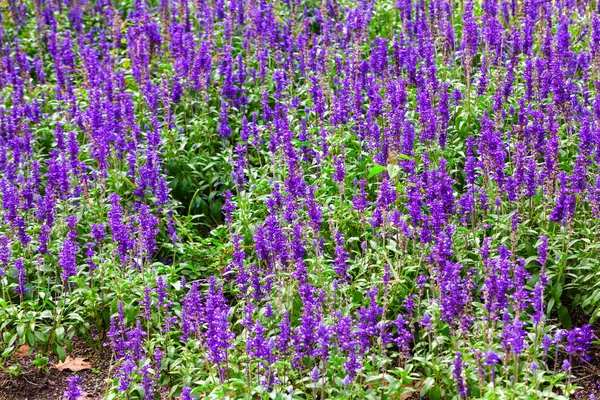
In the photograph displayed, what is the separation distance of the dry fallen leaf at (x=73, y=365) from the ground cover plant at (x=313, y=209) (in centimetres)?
7

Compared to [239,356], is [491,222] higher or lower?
higher

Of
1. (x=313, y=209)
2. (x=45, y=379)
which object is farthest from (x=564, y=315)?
(x=45, y=379)

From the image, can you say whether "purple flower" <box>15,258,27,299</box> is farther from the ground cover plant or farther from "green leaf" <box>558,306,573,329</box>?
"green leaf" <box>558,306,573,329</box>

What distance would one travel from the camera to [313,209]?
6.17 m

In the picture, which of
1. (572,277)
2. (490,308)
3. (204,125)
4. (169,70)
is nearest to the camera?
(490,308)

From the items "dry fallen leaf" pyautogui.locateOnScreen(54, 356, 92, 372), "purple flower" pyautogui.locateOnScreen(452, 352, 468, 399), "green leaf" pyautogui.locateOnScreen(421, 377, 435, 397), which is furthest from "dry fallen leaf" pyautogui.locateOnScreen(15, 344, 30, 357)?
"purple flower" pyautogui.locateOnScreen(452, 352, 468, 399)

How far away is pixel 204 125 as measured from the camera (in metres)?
8.89

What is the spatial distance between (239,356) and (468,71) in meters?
3.79

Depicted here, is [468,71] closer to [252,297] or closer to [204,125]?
[204,125]

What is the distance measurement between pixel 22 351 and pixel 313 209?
2.49 meters

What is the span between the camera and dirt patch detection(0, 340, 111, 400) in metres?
6.39

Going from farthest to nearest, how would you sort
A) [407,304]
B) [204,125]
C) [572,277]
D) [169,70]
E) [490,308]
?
[169,70] < [204,125] < [572,277] < [407,304] < [490,308]

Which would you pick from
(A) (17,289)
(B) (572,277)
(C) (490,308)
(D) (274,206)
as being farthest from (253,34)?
(C) (490,308)

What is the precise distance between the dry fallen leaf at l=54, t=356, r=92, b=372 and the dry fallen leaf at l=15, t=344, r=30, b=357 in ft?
0.90
